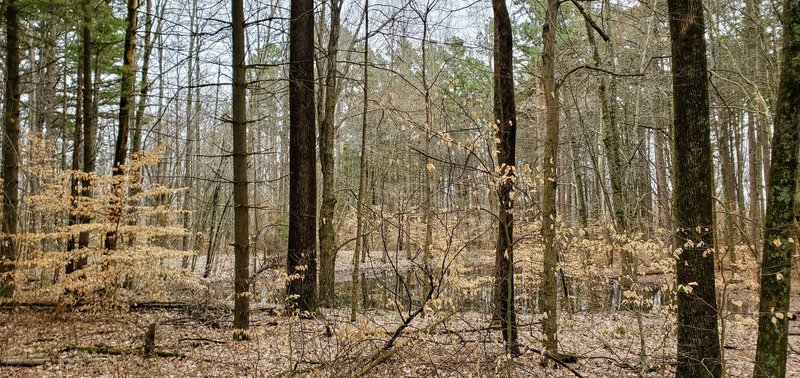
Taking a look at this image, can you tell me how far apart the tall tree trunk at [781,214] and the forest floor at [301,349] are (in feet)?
1.57

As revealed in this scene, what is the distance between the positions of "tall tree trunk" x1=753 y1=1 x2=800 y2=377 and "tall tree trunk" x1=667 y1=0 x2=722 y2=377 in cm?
44

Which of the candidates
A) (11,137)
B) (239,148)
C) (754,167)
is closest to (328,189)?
(239,148)

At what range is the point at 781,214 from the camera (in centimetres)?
444

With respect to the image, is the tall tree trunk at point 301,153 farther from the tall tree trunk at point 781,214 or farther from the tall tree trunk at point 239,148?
the tall tree trunk at point 781,214

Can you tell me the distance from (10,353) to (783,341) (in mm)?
8942

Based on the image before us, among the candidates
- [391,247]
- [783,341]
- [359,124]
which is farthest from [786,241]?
[391,247]

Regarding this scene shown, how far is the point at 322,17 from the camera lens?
38.2ft

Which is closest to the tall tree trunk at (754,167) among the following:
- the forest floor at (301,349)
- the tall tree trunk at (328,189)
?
the forest floor at (301,349)

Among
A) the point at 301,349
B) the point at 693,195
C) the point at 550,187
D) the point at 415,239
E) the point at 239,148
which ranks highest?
the point at 239,148

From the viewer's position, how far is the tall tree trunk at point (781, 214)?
438cm

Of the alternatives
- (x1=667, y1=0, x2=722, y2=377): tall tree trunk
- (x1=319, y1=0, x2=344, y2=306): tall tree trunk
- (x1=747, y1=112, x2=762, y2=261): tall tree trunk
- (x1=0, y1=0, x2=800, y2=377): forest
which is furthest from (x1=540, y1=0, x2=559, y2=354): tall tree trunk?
(x1=747, y1=112, x2=762, y2=261): tall tree trunk

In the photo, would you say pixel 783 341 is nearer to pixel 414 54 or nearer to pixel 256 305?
pixel 256 305

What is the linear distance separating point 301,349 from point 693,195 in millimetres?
5104

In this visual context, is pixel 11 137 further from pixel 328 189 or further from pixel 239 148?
pixel 328 189
